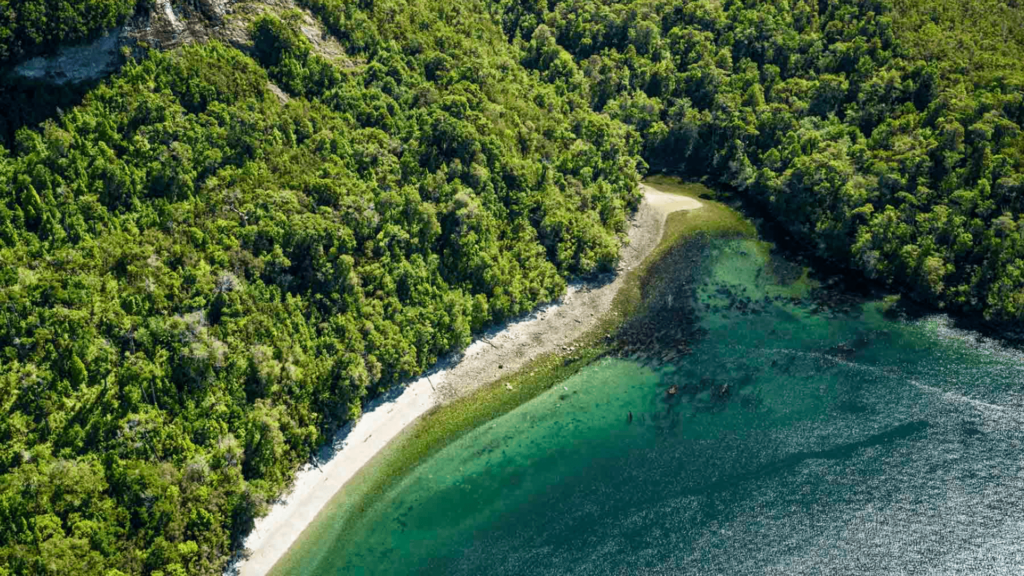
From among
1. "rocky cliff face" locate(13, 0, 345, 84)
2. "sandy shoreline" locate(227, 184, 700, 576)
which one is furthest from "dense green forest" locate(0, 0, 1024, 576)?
"sandy shoreline" locate(227, 184, 700, 576)

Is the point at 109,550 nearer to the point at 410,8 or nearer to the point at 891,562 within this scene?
the point at 891,562

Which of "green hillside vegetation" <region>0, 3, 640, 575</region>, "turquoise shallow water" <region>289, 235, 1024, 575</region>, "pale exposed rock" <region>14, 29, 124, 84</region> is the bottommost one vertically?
"turquoise shallow water" <region>289, 235, 1024, 575</region>

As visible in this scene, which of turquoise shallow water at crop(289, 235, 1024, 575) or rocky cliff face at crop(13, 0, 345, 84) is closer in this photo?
turquoise shallow water at crop(289, 235, 1024, 575)

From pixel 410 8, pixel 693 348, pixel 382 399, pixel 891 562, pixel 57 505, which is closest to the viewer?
pixel 57 505

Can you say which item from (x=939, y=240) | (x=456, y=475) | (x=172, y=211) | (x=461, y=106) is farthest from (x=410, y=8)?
(x=939, y=240)

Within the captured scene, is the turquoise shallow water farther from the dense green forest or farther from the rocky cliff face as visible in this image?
the rocky cliff face

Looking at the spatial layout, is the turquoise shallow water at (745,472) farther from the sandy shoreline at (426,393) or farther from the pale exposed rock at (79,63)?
the pale exposed rock at (79,63)

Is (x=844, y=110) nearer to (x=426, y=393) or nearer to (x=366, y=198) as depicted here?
(x=366, y=198)

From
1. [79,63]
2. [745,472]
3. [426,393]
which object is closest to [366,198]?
[426,393]
